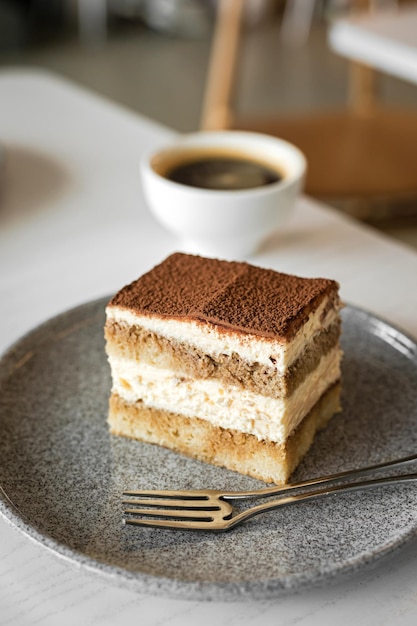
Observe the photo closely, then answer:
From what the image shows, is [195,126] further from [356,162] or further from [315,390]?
[315,390]

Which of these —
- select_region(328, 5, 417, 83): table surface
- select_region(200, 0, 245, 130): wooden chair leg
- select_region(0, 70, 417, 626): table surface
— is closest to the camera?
select_region(0, 70, 417, 626): table surface

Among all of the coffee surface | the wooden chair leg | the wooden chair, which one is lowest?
the wooden chair

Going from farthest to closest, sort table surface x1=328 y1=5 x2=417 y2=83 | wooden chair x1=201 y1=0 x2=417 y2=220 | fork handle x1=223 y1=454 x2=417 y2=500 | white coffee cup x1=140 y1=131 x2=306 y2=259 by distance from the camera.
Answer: wooden chair x1=201 y1=0 x2=417 y2=220 → table surface x1=328 y1=5 x2=417 y2=83 → white coffee cup x1=140 y1=131 x2=306 y2=259 → fork handle x1=223 y1=454 x2=417 y2=500

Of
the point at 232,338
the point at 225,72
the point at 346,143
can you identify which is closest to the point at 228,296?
the point at 232,338

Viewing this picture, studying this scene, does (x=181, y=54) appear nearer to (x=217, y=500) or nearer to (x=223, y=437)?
(x=223, y=437)

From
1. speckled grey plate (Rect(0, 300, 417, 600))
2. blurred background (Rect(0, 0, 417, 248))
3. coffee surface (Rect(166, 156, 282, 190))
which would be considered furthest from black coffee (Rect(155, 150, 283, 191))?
blurred background (Rect(0, 0, 417, 248))

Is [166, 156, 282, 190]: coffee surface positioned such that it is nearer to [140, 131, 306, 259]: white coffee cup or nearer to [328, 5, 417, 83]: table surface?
[140, 131, 306, 259]: white coffee cup

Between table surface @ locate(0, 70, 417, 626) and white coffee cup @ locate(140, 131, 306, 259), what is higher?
white coffee cup @ locate(140, 131, 306, 259)

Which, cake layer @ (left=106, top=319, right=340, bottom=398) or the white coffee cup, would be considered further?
the white coffee cup
